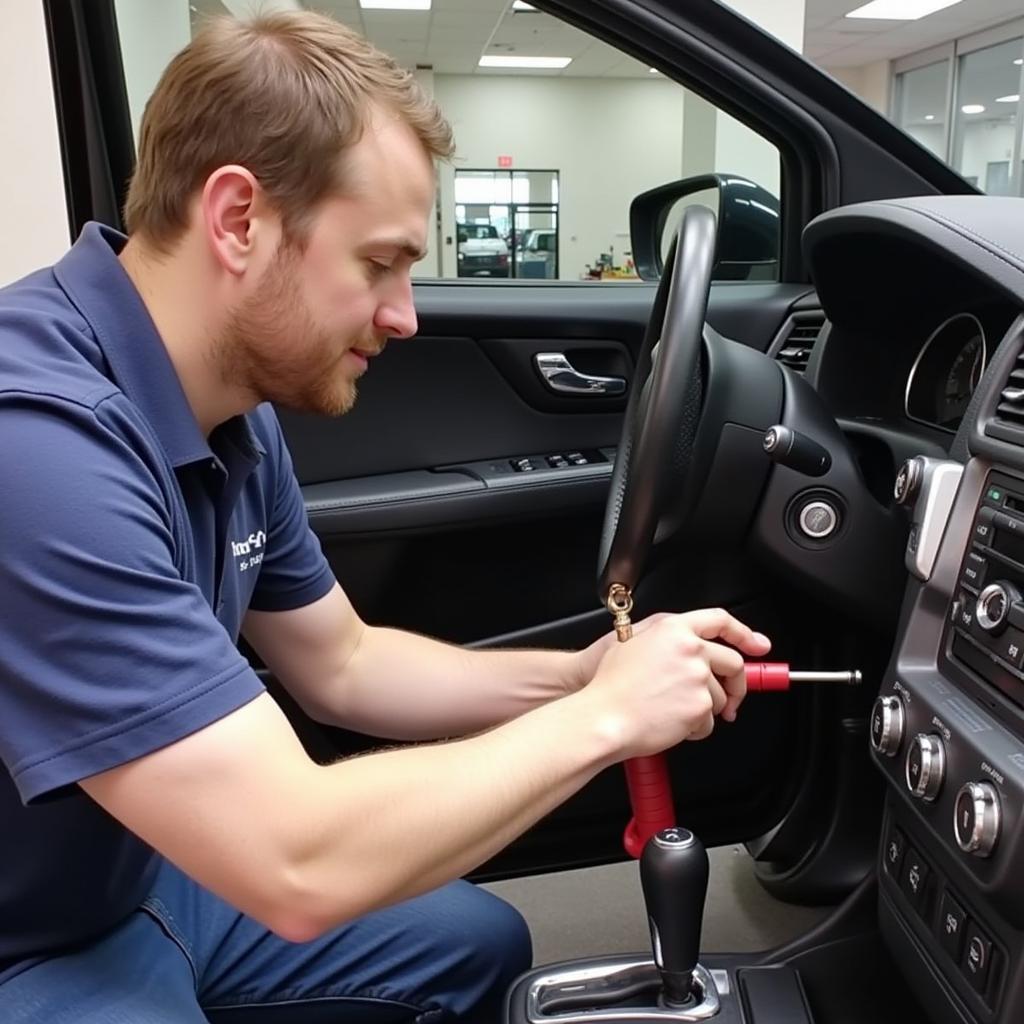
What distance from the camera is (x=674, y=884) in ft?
2.85

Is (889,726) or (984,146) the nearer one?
(889,726)

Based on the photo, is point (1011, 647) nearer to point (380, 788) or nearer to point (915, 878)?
point (915, 878)

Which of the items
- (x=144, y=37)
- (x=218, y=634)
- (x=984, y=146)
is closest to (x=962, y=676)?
(x=218, y=634)

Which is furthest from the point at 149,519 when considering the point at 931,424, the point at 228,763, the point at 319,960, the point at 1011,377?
the point at 931,424

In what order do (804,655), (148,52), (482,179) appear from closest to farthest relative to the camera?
(804,655) < (148,52) < (482,179)

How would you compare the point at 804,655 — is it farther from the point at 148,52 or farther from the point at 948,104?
the point at 948,104

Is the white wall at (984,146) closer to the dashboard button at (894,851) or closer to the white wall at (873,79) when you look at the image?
the white wall at (873,79)

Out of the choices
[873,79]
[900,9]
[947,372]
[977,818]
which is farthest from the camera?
[873,79]

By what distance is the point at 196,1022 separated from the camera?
0.79 meters

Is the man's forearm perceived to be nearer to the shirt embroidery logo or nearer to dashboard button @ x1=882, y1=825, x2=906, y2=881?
the shirt embroidery logo

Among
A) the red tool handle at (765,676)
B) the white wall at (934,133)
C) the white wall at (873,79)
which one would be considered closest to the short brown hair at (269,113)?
the red tool handle at (765,676)

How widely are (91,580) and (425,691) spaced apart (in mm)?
514

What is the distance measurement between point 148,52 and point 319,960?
1.38m

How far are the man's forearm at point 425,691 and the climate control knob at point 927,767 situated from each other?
0.35 m
